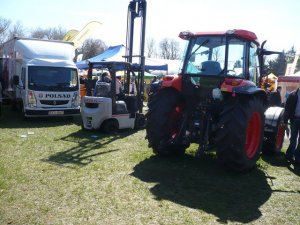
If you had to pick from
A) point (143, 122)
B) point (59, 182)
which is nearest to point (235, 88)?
point (59, 182)

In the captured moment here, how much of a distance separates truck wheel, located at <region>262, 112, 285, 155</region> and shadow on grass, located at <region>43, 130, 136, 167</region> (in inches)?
130

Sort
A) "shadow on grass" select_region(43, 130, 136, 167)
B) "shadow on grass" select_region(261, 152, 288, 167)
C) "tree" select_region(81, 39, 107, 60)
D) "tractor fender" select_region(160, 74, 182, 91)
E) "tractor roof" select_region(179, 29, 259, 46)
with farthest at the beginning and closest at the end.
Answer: "tree" select_region(81, 39, 107, 60), "shadow on grass" select_region(261, 152, 288, 167), "shadow on grass" select_region(43, 130, 136, 167), "tractor fender" select_region(160, 74, 182, 91), "tractor roof" select_region(179, 29, 259, 46)

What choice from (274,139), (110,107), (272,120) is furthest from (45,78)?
(274,139)

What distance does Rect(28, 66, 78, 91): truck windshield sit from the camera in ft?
36.9

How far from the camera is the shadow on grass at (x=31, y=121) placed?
10680 mm

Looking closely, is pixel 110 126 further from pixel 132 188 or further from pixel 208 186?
pixel 208 186

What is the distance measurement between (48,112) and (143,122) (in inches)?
125

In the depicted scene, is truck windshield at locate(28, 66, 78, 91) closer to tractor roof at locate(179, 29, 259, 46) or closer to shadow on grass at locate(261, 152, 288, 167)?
tractor roof at locate(179, 29, 259, 46)

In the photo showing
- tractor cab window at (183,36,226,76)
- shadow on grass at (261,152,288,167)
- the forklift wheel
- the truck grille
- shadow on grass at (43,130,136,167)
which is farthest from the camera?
the truck grille

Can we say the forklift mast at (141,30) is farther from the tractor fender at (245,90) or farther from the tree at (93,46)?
the tree at (93,46)

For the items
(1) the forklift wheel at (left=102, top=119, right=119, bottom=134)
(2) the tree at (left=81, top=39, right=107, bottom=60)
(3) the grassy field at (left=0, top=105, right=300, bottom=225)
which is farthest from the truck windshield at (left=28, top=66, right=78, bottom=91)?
(2) the tree at (left=81, top=39, right=107, bottom=60)

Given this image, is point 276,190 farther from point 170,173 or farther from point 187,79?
point 187,79

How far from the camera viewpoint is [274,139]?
7.15m

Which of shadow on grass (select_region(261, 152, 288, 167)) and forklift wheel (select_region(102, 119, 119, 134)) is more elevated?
forklift wheel (select_region(102, 119, 119, 134))
